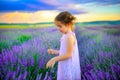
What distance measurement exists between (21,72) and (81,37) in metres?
0.72

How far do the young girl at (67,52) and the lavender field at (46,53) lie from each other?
7cm

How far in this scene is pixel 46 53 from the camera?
115 inches

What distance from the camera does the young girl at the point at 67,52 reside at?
9.02 feet

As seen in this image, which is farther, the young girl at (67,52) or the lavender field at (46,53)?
the lavender field at (46,53)

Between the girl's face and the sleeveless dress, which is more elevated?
the girl's face

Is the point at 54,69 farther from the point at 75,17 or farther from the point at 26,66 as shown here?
the point at 75,17

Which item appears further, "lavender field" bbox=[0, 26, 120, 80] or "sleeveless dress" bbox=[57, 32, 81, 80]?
"lavender field" bbox=[0, 26, 120, 80]

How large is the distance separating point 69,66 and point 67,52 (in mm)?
143

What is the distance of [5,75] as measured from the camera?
2.92m

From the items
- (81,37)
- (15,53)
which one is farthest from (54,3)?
(15,53)

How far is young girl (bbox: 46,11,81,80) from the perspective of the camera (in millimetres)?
2750

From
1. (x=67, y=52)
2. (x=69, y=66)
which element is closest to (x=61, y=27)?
(x=67, y=52)

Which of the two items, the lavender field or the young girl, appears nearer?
the young girl

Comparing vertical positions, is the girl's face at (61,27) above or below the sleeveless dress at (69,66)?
above
